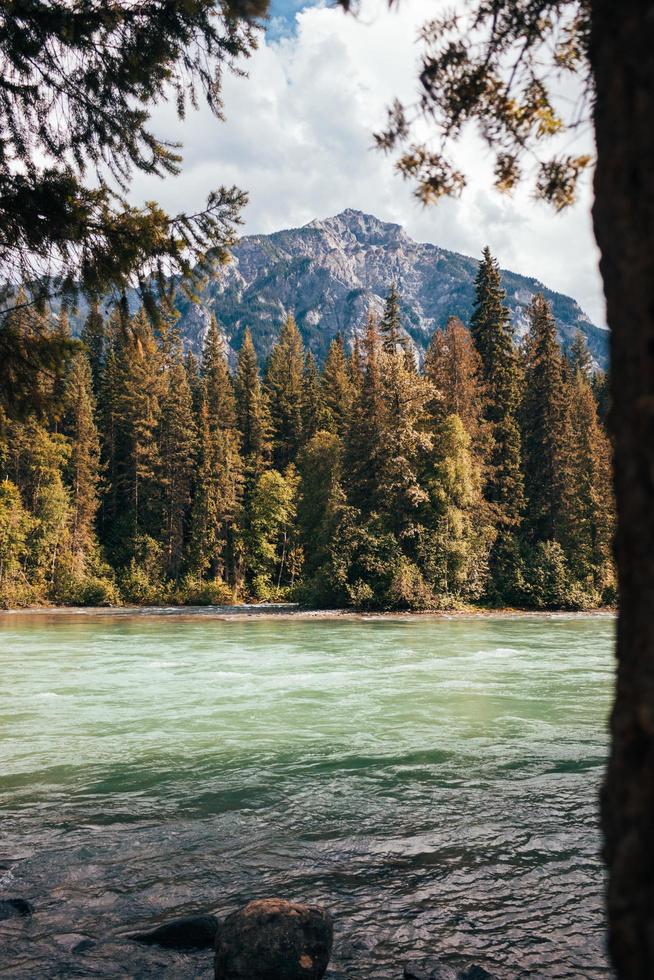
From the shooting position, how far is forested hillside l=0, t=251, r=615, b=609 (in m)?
41.6

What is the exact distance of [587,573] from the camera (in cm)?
4525

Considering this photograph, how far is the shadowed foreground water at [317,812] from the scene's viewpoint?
5.00 meters

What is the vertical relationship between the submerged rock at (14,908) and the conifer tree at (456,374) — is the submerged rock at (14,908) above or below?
below

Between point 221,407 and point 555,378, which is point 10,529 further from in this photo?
point 555,378

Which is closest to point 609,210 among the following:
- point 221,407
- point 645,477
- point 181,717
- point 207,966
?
point 645,477

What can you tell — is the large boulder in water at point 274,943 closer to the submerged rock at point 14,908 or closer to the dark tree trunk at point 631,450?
the submerged rock at point 14,908

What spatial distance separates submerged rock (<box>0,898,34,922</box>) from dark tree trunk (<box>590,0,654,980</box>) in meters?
5.10

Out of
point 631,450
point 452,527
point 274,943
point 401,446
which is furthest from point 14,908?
point 452,527

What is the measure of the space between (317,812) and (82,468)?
2044 inches

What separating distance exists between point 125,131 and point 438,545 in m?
36.6

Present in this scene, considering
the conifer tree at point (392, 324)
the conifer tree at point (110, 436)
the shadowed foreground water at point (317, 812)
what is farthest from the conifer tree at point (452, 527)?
the conifer tree at point (110, 436)

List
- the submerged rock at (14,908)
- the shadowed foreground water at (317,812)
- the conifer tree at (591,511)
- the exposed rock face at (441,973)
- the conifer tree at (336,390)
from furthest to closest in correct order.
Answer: the conifer tree at (336,390)
the conifer tree at (591,511)
the submerged rock at (14,908)
the shadowed foreground water at (317,812)
the exposed rock face at (441,973)

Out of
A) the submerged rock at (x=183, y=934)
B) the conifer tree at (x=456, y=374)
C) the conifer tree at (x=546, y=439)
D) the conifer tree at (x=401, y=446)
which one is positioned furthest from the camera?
the conifer tree at (x=546, y=439)

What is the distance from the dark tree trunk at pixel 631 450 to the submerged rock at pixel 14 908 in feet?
16.7
